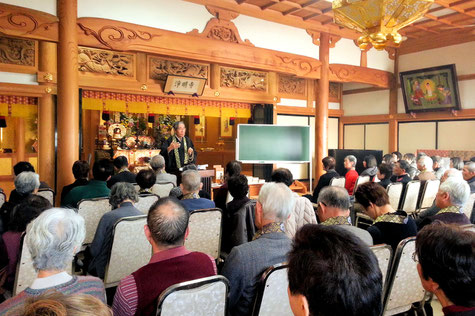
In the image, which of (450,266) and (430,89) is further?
(430,89)

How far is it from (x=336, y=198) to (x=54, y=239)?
64.8 inches

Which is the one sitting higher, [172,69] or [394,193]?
[172,69]

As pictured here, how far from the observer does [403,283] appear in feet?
Answer: 7.09

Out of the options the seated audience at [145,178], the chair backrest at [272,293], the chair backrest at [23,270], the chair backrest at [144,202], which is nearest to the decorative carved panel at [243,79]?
the seated audience at [145,178]

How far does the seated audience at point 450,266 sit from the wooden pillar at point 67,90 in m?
5.08

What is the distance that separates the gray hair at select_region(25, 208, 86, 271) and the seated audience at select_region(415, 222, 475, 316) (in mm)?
1292

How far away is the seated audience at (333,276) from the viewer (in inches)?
33.0

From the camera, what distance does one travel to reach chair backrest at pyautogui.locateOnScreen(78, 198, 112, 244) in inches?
120

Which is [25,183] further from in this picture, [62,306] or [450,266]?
[450,266]

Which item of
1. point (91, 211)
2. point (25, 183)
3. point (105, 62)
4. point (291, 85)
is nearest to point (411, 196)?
point (91, 211)

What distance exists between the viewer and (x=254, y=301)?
1.66 m

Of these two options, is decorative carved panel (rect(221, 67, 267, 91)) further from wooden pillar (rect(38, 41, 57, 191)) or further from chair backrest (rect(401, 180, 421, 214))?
chair backrest (rect(401, 180, 421, 214))

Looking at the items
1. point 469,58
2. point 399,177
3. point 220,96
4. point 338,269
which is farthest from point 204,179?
point 469,58

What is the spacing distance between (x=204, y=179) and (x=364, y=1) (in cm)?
350
